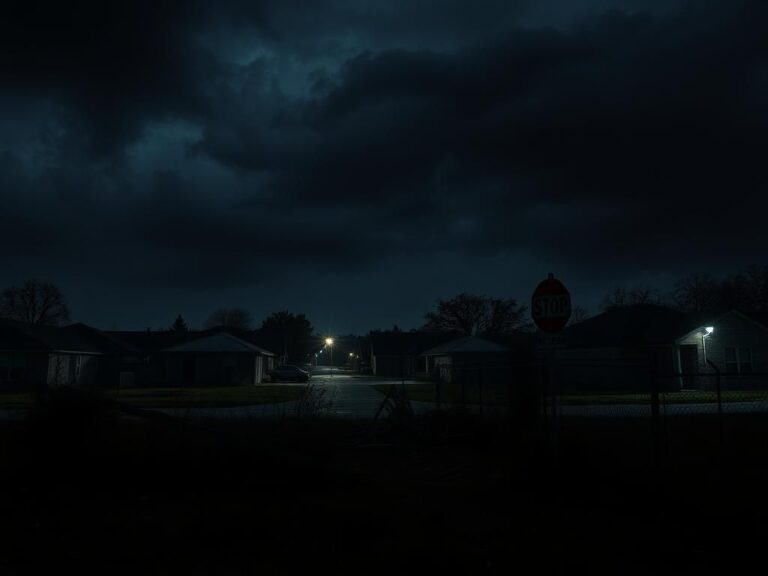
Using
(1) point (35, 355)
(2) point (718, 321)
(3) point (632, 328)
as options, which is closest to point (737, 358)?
(2) point (718, 321)

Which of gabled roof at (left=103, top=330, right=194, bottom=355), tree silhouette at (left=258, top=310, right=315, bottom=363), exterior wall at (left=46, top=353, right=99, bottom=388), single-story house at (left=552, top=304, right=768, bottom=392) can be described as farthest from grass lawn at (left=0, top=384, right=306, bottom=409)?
tree silhouette at (left=258, top=310, right=315, bottom=363)

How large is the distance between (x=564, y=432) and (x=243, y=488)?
482 centimetres

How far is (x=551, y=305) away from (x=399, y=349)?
57.6m

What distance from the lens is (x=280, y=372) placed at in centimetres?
5016

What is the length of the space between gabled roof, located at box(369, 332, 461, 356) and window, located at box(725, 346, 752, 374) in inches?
1327

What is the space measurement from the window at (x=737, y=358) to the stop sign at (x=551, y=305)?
100 ft

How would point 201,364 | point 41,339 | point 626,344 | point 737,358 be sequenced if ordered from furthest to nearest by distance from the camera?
point 201,364 < point 41,339 < point 626,344 < point 737,358

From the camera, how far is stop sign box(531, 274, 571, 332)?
7836 millimetres

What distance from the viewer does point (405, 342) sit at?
6600cm

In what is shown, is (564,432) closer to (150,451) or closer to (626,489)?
(626,489)

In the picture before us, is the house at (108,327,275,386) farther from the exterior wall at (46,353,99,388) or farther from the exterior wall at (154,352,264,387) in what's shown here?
the exterior wall at (46,353,99,388)

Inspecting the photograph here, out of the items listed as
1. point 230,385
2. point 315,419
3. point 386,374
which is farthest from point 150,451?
point 386,374

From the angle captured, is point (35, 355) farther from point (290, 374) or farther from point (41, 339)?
point (290, 374)

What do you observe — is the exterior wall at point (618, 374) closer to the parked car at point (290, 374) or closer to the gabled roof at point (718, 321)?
the gabled roof at point (718, 321)
